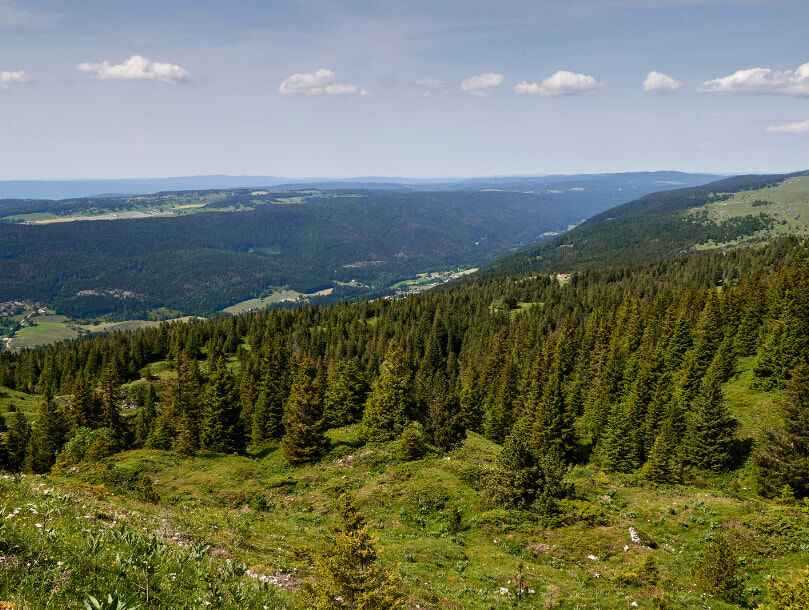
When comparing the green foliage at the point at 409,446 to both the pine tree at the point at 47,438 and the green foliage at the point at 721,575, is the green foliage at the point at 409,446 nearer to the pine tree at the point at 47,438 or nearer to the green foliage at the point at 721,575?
the green foliage at the point at 721,575

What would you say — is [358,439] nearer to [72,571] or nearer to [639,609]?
[639,609]

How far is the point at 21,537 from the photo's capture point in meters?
10.1

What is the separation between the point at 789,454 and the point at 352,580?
4808 centimetres

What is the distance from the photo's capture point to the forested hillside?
16.3 meters

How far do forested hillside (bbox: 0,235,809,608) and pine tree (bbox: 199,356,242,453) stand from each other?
0.32m

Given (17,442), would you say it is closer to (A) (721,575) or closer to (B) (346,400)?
(B) (346,400)

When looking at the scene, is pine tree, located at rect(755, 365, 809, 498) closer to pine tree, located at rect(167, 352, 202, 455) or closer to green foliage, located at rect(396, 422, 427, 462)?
green foliage, located at rect(396, 422, 427, 462)

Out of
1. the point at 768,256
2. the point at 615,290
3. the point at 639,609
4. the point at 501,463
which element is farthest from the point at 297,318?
the point at 768,256

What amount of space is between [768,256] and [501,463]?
681 feet

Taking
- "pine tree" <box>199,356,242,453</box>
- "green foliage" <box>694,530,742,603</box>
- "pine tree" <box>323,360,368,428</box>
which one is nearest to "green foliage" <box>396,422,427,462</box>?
"green foliage" <box>694,530,742,603</box>

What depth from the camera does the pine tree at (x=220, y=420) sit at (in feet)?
204

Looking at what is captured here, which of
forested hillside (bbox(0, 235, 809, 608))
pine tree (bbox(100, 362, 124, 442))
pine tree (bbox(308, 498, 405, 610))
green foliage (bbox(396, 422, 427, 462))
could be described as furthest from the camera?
pine tree (bbox(100, 362, 124, 442))

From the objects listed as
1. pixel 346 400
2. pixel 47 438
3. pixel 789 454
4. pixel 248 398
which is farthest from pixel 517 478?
pixel 47 438

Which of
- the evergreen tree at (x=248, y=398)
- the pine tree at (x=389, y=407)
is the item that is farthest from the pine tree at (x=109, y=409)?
the pine tree at (x=389, y=407)
